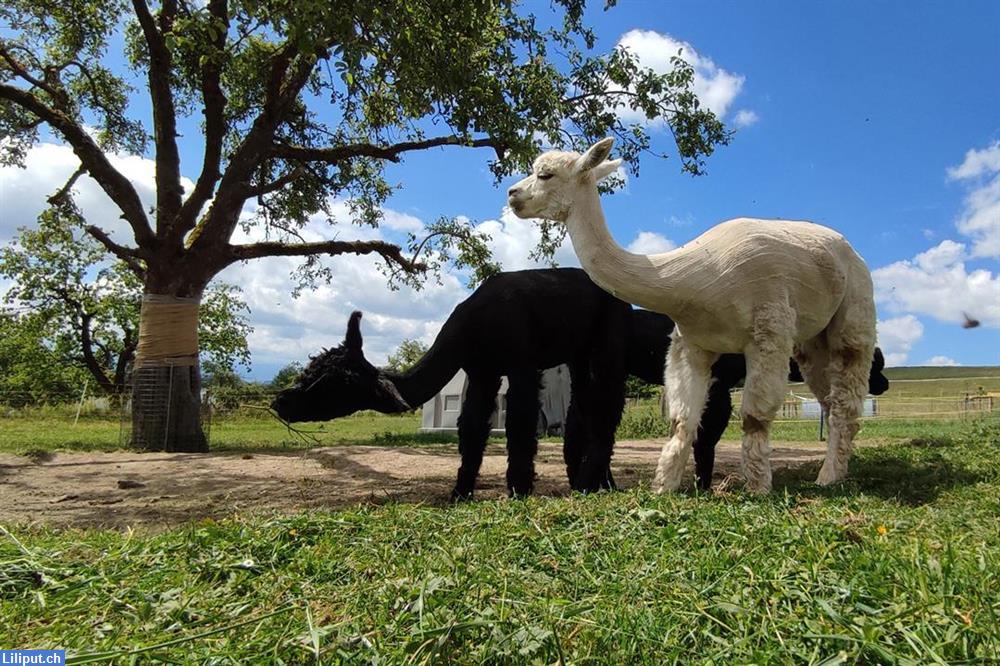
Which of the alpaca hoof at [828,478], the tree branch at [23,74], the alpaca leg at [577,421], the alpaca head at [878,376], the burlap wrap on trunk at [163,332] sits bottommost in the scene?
the alpaca hoof at [828,478]

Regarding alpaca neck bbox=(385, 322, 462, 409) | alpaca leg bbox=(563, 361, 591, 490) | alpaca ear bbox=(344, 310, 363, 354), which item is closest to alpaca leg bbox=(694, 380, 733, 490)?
alpaca leg bbox=(563, 361, 591, 490)

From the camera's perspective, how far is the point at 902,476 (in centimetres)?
569

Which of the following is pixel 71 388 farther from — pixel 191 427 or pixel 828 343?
pixel 828 343

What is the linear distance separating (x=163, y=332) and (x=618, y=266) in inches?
386

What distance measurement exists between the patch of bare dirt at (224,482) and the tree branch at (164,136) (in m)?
4.88

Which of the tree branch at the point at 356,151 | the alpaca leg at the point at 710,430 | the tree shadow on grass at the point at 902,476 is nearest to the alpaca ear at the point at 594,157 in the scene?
the tree shadow on grass at the point at 902,476

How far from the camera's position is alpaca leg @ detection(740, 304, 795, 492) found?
4.93 meters

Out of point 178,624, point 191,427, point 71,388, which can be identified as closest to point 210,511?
point 178,624

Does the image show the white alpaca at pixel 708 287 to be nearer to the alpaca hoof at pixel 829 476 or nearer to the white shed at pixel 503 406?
the alpaca hoof at pixel 829 476

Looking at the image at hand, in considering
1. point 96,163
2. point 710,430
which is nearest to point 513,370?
point 710,430

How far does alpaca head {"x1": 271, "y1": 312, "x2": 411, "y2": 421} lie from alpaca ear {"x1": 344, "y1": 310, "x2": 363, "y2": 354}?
0.20 feet

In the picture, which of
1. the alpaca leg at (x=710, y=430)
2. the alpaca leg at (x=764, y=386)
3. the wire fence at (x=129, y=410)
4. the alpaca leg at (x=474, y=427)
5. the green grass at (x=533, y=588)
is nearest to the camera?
the green grass at (x=533, y=588)

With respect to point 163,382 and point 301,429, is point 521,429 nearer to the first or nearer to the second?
point 163,382

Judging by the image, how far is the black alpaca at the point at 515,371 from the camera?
5.56 metres
